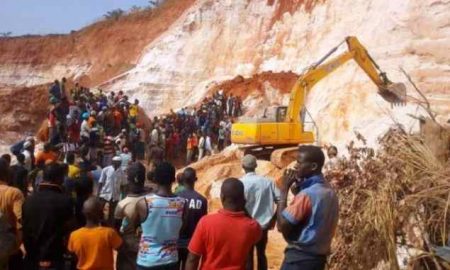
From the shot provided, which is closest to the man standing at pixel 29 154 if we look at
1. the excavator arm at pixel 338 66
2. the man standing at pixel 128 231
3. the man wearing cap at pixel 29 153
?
the man wearing cap at pixel 29 153

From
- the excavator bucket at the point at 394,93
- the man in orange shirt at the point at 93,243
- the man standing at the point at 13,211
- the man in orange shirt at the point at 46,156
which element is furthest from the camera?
the excavator bucket at the point at 394,93

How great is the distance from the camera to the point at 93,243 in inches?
215

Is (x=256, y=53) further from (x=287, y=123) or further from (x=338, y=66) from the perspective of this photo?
(x=287, y=123)

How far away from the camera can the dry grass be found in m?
5.32

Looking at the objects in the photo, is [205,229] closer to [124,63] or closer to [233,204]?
[233,204]

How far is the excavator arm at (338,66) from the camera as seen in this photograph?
17.9 metres

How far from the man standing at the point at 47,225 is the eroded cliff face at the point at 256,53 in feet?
37.4

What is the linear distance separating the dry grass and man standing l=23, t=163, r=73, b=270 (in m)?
2.57

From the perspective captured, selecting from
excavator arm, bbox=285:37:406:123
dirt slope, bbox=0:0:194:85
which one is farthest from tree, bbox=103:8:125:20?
excavator arm, bbox=285:37:406:123

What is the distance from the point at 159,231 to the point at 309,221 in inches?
49.0

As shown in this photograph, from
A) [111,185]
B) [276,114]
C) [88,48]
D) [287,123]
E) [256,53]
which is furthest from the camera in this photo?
[88,48]

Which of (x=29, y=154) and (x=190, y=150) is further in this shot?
(x=190, y=150)

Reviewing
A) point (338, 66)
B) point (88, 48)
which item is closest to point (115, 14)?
point (88, 48)

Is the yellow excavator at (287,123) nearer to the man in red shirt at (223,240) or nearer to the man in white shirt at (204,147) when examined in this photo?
the man in white shirt at (204,147)
